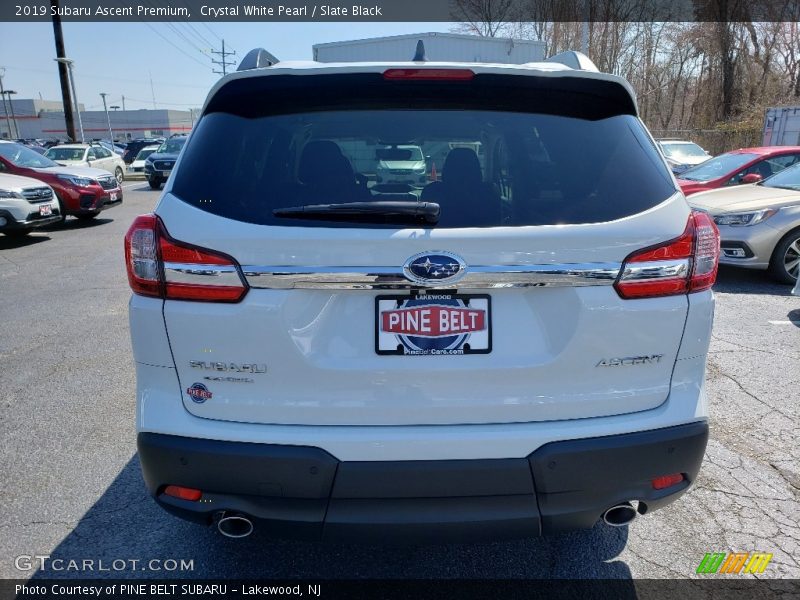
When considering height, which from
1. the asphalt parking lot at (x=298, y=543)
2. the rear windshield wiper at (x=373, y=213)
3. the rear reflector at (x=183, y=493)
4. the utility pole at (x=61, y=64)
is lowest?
the asphalt parking lot at (x=298, y=543)

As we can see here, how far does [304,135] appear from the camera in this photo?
2.06m

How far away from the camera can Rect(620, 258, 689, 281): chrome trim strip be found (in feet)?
5.85

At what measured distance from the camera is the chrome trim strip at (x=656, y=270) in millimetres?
1783

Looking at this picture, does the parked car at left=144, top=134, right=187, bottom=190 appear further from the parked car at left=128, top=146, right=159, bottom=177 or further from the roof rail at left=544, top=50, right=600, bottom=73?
the roof rail at left=544, top=50, right=600, bottom=73

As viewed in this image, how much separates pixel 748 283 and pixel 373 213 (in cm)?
691

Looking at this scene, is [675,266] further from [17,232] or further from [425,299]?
[17,232]

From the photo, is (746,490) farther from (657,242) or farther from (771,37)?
(771,37)

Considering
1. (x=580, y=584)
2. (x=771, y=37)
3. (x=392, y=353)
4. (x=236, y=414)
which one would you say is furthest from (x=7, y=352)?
(x=771, y=37)

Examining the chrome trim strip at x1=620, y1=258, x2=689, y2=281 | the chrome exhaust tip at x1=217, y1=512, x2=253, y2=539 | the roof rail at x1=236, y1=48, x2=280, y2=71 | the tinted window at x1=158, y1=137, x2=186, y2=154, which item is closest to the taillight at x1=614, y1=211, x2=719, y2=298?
the chrome trim strip at x1=620, y1=258, x2=689, y2=281

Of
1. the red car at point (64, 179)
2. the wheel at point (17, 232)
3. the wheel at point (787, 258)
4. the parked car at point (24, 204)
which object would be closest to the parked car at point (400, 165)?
the wheel at point (787, 258)

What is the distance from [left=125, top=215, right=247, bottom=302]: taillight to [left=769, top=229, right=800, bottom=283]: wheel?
7104mm

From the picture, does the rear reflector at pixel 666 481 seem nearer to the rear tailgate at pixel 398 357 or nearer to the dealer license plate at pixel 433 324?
the rear tailgate at pixel 398 357

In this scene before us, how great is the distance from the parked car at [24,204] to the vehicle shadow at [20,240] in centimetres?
19

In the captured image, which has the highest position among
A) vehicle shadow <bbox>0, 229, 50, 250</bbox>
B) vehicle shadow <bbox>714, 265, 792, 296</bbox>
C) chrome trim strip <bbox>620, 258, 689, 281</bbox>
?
chrome trim strip <bbox>620, 258, 689, 281</bbox>
